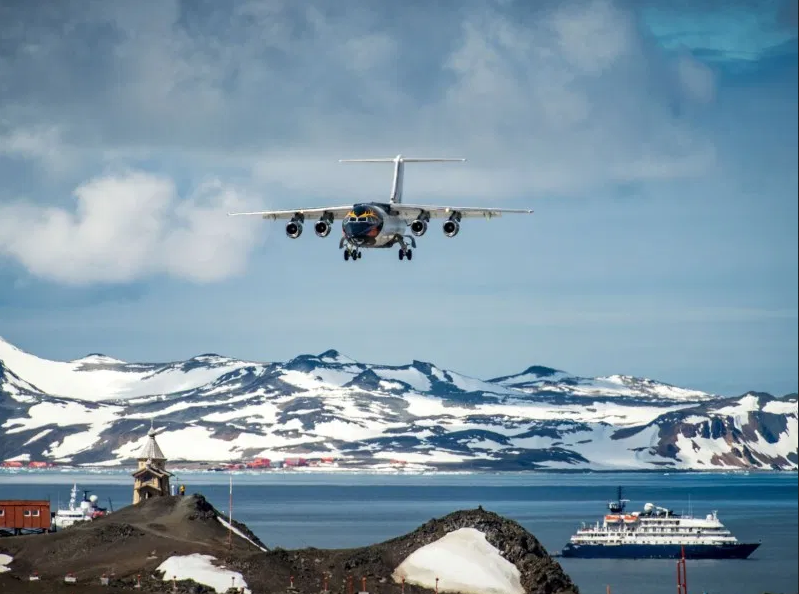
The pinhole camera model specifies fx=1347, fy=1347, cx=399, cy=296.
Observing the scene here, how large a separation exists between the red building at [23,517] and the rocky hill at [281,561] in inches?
500

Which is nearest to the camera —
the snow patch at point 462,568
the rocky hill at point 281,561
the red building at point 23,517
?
the rocky hill at point 281,561

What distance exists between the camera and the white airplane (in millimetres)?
85688

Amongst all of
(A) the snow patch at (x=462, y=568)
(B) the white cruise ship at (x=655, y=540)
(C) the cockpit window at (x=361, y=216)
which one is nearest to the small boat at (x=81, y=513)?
(A) the snow patch at (x=462, y=568)

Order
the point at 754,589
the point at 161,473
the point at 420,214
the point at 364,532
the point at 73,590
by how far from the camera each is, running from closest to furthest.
Result: the point at 73,590, the point at 420,214, the point at 161,473, the point at 754,589, the point at 364,532

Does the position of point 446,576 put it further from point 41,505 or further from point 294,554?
point 41,505

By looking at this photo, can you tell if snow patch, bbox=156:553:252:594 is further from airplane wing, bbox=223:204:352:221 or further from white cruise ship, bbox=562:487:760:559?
white cruise ship, bbox=562:487:760:559

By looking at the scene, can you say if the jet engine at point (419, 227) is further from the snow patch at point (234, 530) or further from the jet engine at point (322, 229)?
the snow patch at point (234, 530)

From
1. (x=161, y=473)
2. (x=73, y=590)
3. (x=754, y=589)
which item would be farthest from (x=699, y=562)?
(x=73, y=590)

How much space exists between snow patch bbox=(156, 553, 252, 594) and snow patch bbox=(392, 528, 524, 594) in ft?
33.1

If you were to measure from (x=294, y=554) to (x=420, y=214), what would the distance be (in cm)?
2460

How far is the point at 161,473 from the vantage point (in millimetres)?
103875

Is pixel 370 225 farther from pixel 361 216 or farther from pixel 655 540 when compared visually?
pixel 655 540

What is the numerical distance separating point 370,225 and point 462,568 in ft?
72.5

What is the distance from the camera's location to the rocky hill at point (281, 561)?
263 ft
